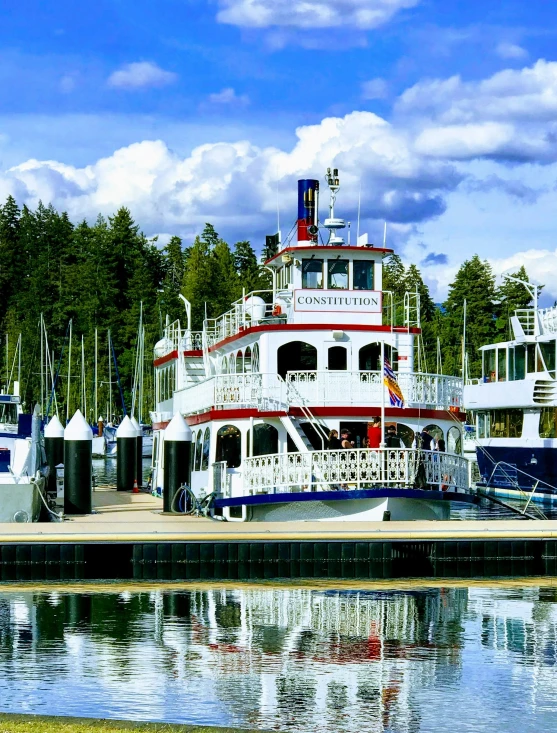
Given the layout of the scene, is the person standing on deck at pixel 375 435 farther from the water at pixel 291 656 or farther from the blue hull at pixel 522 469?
the blue hull at pixel 522 469

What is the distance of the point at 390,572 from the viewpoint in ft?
88.8

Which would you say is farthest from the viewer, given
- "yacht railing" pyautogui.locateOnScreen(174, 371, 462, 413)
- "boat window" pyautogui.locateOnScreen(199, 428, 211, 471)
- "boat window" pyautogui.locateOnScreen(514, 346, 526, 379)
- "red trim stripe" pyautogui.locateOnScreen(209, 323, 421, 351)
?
"boat window" pyautogui.locateOnScreen(514, 346, 526, 379)

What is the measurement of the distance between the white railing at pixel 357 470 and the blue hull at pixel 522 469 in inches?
640

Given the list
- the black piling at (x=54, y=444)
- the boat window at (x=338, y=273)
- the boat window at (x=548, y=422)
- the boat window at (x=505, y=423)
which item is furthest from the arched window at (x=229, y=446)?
the boat window at (x=505, y=423)

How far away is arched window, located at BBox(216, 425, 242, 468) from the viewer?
31797mm

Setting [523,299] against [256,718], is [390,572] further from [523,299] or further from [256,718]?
[523,299]

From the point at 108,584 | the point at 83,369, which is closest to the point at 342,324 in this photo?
the point at 108,584

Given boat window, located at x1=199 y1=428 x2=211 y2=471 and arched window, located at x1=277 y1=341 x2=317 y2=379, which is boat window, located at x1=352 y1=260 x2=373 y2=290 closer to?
arched window, located at x1=277 y1=341 x2=317 y2=379

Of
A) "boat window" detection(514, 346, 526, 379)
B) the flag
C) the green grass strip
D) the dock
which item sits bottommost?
the green grass strip

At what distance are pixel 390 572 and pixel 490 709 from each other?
10.8 m

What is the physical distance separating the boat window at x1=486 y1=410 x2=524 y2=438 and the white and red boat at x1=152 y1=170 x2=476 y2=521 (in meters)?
18.5

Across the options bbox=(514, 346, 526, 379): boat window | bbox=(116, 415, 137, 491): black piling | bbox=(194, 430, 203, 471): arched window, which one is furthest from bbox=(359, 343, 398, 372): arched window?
bbox=(514, 346, 526, 379): boat window

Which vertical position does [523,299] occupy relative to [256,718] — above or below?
above

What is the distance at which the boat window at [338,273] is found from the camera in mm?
34219
